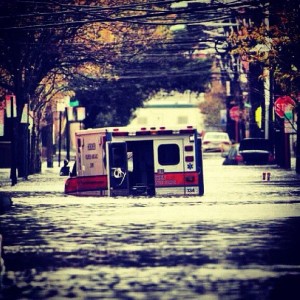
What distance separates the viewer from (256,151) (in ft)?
227

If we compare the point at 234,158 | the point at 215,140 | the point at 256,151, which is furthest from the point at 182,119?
the point at 256,151

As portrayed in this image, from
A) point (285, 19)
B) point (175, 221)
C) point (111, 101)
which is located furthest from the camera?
point (111, 101)

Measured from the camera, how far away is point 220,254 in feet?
57.4

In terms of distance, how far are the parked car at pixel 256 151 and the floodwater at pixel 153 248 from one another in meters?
34.3

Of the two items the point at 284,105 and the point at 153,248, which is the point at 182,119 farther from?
the point at 153,248

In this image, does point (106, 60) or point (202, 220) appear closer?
point (202, 220)

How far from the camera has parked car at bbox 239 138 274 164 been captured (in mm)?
68812

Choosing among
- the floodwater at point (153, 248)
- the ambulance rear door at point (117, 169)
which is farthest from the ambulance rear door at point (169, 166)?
the floodwater at point (153, 248)

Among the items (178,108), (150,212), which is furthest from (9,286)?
(178,108)

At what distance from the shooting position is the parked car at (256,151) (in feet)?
Answer: 226

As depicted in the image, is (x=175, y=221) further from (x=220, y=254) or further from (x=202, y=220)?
(x=220, y=254)

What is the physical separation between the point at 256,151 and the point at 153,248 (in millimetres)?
50919

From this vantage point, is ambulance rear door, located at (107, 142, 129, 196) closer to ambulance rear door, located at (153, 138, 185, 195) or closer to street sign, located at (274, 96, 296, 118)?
ambulance rear door, located at (153, 138, 185, 195)

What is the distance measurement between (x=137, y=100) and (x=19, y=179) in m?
39.5
